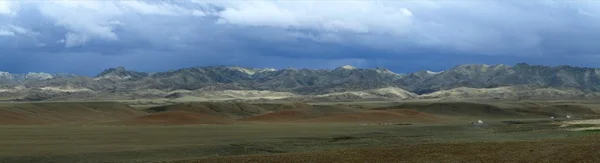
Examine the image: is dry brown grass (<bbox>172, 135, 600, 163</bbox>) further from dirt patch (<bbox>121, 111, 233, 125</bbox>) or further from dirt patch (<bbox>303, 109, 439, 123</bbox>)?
dirt patch (<bbox>303, 109, 439, 123</bbox>)

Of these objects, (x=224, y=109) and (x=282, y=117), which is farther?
(x=224, y=109)

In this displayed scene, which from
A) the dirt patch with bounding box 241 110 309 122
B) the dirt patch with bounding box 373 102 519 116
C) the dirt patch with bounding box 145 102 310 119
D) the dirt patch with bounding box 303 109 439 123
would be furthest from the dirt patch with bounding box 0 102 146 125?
the dirt patch with bounding box 373 102 519 116

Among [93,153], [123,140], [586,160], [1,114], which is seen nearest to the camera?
[586,160]

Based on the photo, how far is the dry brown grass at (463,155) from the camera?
1180 inches

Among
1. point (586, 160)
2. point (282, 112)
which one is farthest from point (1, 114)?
point (586, 160)

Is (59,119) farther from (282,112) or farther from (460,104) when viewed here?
(460,104)

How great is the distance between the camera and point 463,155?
33.1 m

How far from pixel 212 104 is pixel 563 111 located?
223 ft

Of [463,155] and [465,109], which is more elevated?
[465,109]

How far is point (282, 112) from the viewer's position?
11231cm

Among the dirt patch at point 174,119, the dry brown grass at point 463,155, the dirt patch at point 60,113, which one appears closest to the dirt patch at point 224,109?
the dirt patch at point 60,113

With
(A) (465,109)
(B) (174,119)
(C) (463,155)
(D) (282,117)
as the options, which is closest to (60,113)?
(B) (174,119)

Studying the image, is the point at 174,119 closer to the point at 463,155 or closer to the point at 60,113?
the point at 60,113

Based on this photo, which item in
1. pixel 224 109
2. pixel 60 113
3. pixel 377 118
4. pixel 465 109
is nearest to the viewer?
pixel 377 118
